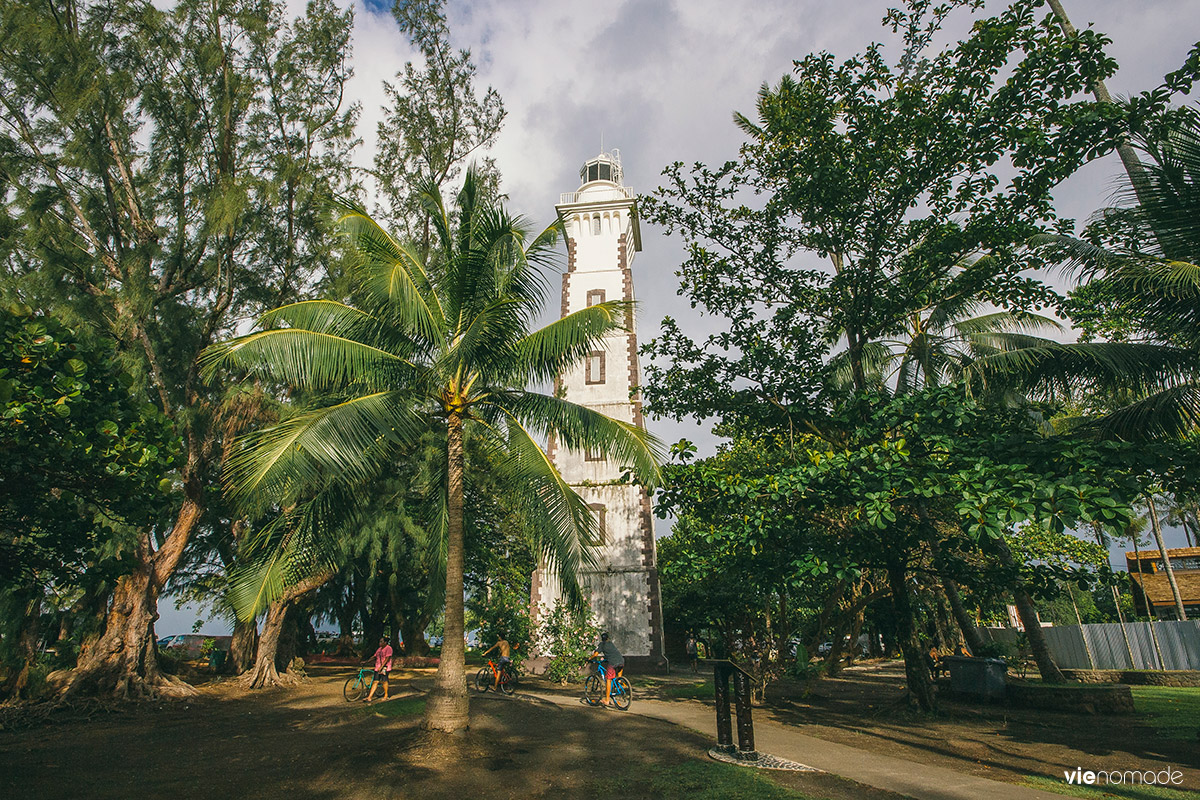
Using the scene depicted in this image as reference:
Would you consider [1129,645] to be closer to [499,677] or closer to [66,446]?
[499,677]

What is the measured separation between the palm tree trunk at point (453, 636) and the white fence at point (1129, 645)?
20.6 meters

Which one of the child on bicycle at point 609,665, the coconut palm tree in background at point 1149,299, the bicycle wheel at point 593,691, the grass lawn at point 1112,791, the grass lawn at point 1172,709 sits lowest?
the grass lawn at point 1172,709

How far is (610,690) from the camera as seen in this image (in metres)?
13.1

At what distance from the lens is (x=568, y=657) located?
60.4 ft

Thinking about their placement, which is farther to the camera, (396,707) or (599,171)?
(599,171)

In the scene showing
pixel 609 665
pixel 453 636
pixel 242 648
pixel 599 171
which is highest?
pixel 599 171

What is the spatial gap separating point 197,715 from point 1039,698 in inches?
679

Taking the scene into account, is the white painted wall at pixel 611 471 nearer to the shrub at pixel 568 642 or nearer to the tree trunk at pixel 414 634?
the shrub at pixel 568 642

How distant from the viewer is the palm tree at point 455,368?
9.32 meters

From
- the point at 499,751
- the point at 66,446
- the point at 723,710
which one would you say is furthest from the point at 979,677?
the point at 66,446

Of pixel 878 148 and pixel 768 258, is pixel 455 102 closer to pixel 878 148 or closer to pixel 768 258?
pixel 768 258

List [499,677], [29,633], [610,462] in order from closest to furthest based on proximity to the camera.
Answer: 1. [499,677]
2. [29,633]
3. [610,462]

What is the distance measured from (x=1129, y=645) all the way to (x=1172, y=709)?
32.4 feet

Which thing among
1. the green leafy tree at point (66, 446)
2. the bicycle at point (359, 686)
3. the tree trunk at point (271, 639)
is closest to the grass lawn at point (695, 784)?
the green leafy tree at point (66, 446)
